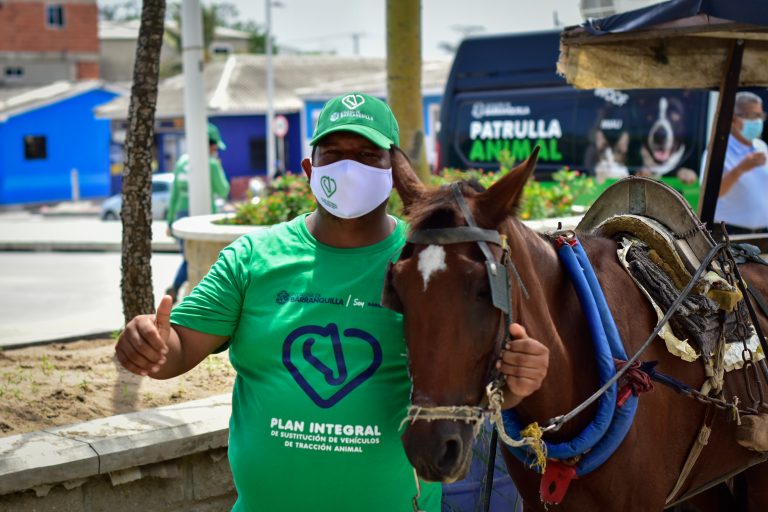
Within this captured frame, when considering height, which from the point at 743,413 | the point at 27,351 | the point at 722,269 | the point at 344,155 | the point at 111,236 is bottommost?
the point at 111,236

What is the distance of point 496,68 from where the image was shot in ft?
43.4

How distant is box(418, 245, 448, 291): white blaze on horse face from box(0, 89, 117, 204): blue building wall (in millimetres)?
35969

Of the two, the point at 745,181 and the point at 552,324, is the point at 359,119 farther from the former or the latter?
the point at 745,181

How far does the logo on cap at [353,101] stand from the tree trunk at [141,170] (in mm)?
Answer: 3590

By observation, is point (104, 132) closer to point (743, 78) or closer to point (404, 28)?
point (404, 28)

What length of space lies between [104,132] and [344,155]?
38362mm

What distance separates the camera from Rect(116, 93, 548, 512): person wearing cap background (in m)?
2.50

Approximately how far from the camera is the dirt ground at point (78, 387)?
459 centimetres

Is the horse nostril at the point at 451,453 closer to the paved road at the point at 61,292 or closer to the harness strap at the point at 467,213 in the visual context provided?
the harness strap at the point at 467,213

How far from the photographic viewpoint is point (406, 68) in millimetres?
8336

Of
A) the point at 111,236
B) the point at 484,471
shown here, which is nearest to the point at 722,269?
the point at 484,471

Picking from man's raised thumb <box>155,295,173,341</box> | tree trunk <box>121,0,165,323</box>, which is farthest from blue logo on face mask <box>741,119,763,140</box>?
man's raised thumb <box>155,295,173,341</box>

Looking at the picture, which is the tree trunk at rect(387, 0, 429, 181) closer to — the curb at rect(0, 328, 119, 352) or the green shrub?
the green shrub

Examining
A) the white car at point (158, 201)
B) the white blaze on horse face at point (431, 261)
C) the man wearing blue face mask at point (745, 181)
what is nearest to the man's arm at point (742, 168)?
the man wearing blue face mask at point (745, 181)
